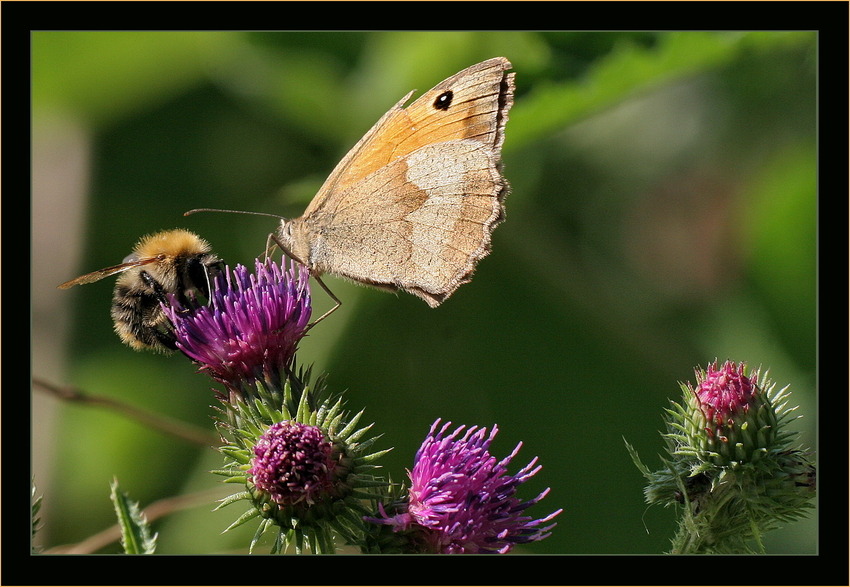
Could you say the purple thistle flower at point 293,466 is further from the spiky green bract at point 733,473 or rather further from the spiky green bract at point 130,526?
the spiky green bract at point 733,473

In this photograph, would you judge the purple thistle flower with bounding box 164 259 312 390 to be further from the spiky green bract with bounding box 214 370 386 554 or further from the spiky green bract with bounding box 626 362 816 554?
the spiky green bract with bounding box 626 362 816 554

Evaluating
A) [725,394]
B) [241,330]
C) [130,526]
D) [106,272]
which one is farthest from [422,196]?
[130,526]

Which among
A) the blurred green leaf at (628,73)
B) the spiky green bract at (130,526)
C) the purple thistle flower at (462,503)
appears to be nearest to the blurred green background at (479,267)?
the blurred green leaf at (628,73)

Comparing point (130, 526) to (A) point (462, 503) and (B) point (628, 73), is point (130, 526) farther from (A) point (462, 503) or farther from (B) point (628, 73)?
(B) point (628, 73)

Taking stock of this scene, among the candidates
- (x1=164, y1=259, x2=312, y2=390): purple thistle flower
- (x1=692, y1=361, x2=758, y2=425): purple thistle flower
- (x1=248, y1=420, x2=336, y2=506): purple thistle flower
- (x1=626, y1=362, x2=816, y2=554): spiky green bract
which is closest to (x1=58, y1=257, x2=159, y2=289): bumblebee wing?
(x1=164, y1=259, x2=312, y2=390): purple thistle flower

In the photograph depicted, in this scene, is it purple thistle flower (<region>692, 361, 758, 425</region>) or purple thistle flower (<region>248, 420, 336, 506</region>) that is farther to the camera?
purple thistle flower (<region>692, 361, 758, 425</region>)
